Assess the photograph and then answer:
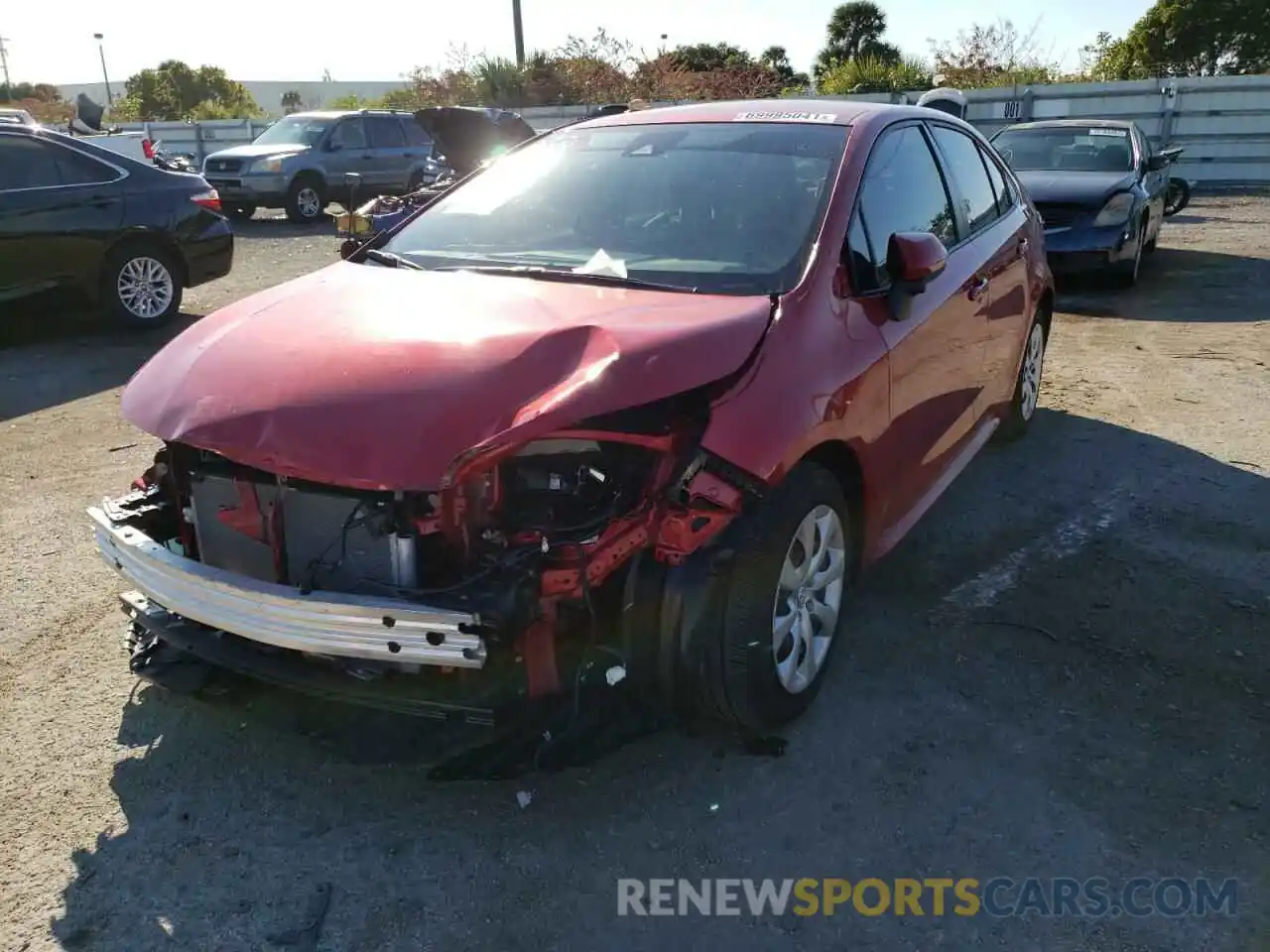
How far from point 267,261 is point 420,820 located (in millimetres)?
11353

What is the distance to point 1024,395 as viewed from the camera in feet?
18.3

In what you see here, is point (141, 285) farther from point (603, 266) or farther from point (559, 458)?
point (559, 458)

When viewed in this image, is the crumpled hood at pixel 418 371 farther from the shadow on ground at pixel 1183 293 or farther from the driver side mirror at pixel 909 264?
the shadow on ground at pixel 1183 293

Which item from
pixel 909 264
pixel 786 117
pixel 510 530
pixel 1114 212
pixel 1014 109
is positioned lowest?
pixel 510 530

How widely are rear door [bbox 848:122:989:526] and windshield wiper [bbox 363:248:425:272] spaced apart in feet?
4.91

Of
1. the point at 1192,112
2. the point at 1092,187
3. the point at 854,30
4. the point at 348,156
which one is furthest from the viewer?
the point at 854,30

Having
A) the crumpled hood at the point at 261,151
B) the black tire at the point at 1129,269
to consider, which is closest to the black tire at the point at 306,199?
the crumpled hood at the point at 261,151

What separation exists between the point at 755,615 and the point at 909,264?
127cm

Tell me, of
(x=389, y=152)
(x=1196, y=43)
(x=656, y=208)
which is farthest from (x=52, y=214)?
(x=1196, y=43)

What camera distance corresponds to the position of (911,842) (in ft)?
8.73

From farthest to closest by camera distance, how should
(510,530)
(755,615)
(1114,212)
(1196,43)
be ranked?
1. (1196,43)
2. (1114,212)
3. (755,615)
4. (510,530)

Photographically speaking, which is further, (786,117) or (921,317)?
(786,117)

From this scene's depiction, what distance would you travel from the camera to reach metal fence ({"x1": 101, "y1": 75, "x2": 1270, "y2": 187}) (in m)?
19.0

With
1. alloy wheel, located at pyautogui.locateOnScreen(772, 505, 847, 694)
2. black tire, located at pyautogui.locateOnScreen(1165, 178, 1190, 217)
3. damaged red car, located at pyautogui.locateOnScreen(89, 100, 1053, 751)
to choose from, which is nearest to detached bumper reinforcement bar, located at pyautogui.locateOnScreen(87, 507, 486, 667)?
damaged red car, located at pyautogui.locateOnScreen(89, 100, 1053, 751)
